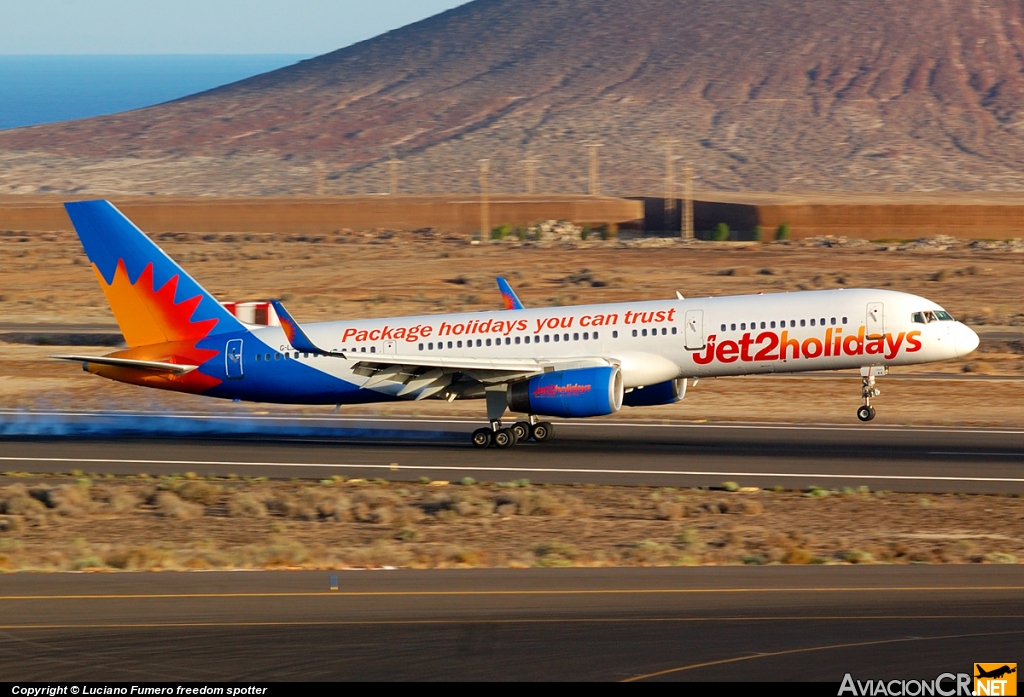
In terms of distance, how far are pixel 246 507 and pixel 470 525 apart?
4.65 meters

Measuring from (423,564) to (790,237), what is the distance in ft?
269

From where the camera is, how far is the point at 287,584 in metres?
19.8

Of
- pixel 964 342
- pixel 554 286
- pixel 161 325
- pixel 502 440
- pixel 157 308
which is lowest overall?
pixel 502 440

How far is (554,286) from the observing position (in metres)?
73.2

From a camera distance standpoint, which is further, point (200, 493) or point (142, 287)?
point (142, 287)

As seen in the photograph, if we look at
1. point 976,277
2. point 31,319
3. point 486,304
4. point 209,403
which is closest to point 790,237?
point 976,277

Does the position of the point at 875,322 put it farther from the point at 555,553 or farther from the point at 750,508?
the point at 555,553

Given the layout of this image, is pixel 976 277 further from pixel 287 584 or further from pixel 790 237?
pixel 287 584

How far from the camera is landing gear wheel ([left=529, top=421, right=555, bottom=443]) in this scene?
35312 mm

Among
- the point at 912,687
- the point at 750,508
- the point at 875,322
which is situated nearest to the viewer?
the point at 912,687

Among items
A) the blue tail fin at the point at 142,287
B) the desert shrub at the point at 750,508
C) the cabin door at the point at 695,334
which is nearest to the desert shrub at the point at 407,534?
the desert shrub at the point at 750,508

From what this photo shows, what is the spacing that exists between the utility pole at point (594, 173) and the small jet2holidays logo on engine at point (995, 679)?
130 metres

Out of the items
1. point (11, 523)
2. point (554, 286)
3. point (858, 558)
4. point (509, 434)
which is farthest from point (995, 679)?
point (554, 286)

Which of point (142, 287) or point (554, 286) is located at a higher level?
point (142, 287)
